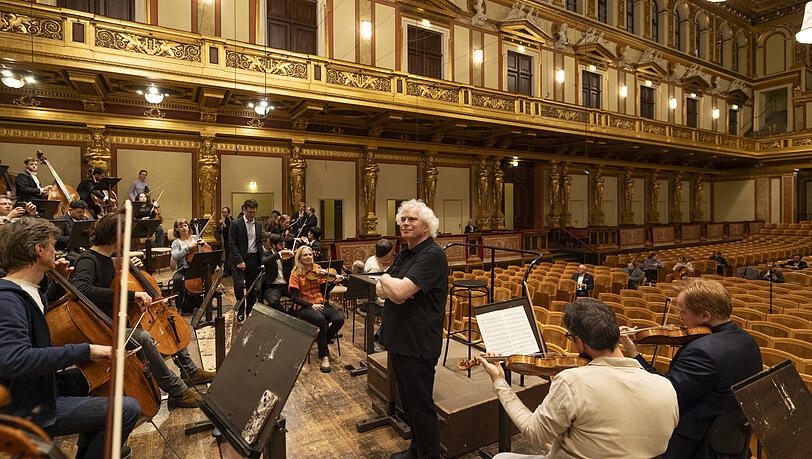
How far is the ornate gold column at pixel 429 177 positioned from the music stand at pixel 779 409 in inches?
482

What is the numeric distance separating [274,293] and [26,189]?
4.17 meters

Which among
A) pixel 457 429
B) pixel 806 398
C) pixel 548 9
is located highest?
pixel 548 9

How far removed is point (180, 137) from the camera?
416 inches

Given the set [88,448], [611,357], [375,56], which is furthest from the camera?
[375,56]

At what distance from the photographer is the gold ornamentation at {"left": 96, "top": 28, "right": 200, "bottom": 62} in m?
7.94

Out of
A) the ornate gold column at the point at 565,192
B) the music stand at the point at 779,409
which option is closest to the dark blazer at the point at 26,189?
the music stand at the point at 779,409

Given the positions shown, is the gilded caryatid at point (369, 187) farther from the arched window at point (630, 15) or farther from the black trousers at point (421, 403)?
the arched window at point (630, 15)

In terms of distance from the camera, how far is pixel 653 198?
2042cm

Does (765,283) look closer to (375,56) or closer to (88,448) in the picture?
(88,448)

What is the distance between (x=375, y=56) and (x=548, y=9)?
26.0ft

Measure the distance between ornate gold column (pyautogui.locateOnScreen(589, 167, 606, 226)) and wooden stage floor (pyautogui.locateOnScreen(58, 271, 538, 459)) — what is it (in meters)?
16.8

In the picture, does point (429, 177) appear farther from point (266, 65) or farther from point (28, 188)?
point (28, 188)

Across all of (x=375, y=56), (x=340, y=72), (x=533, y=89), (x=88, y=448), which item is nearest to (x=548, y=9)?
(x=533, y=89)

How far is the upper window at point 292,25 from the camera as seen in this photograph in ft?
37.8
